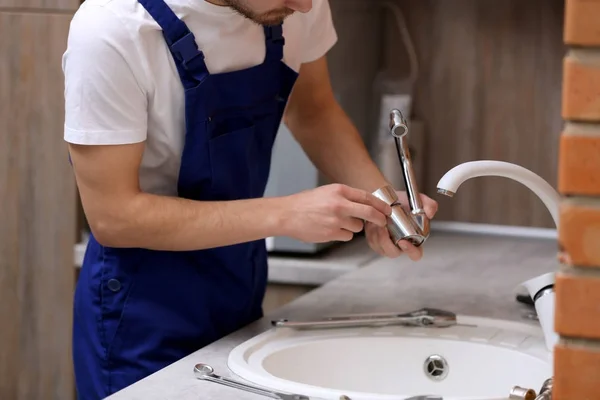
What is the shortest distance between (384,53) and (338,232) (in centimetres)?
131

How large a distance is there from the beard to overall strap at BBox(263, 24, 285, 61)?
0.12m

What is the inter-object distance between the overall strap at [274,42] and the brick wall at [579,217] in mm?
772

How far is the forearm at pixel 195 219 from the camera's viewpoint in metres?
1.35

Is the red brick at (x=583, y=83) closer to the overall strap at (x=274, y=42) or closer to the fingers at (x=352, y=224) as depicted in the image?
the fingers at (x=352, y=224)

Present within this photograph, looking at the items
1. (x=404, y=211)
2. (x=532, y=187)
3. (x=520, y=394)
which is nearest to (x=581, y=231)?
(x=520, y=394)

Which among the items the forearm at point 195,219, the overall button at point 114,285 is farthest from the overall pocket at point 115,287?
the forearm at point 195,219

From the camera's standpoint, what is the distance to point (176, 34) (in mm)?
1377

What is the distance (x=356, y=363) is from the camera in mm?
1451

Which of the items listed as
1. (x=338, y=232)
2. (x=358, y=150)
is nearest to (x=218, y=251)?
(x=338, y=232)

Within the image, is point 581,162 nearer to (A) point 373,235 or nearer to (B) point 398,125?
(B) point 398,125

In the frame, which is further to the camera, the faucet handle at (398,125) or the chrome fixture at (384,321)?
the chrome fixture at (384,321)

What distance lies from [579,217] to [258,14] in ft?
2.27

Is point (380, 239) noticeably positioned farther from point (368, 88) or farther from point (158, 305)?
point (368, 88)

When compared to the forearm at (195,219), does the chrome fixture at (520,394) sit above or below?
below
